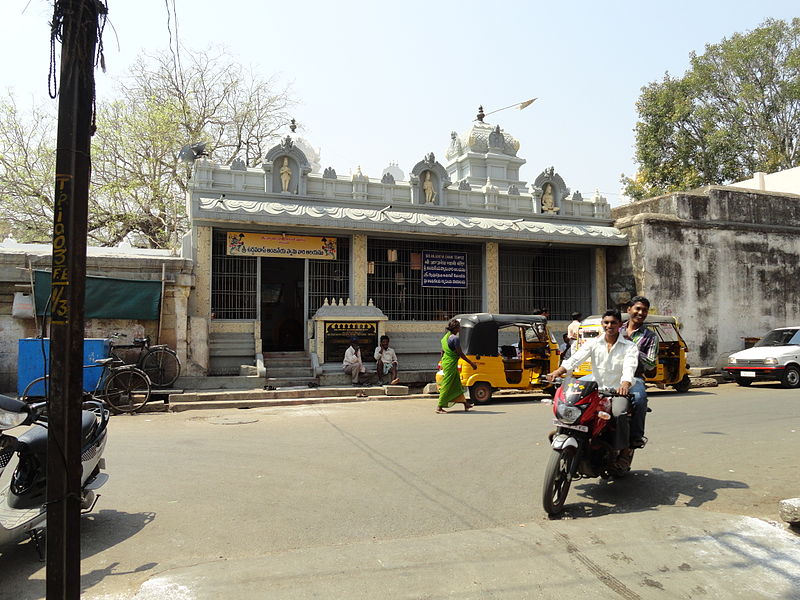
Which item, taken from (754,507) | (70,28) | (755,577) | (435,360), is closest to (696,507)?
(754,507)

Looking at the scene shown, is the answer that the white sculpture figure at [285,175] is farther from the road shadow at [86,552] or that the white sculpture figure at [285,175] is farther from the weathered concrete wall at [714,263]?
the road shadow at [86,552]

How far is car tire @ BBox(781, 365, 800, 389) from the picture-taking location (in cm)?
1434

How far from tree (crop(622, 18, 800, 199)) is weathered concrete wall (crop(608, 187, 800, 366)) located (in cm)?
700

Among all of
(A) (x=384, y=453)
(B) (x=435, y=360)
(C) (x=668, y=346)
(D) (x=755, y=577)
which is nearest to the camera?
(D) (x=755, y=577)

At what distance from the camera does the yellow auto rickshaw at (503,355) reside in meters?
12.1

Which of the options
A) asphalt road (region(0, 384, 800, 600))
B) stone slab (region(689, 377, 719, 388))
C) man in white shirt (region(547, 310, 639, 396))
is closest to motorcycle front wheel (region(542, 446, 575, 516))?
asphalt road (region(0, 384, 800, 600))

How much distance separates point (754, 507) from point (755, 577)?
1.65 metres

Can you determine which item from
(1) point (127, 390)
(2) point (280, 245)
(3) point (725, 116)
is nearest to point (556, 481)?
(1) point (127, 390)

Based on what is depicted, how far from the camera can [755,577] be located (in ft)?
11.0

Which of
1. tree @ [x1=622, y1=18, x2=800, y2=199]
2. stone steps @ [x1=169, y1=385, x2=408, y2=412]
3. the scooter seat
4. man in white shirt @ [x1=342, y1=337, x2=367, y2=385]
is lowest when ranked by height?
stone steps @ [x1=169, y1=385, x2=408, y2=412]

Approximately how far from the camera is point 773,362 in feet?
47.3

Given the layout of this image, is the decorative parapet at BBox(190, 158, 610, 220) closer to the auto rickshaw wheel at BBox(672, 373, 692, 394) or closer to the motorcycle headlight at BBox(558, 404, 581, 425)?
the auto rickshaw wheel at BBox(672, 373, 692, 394)

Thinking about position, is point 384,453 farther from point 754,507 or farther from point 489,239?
point 489,239

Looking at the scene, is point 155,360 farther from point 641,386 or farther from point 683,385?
point 683,385
